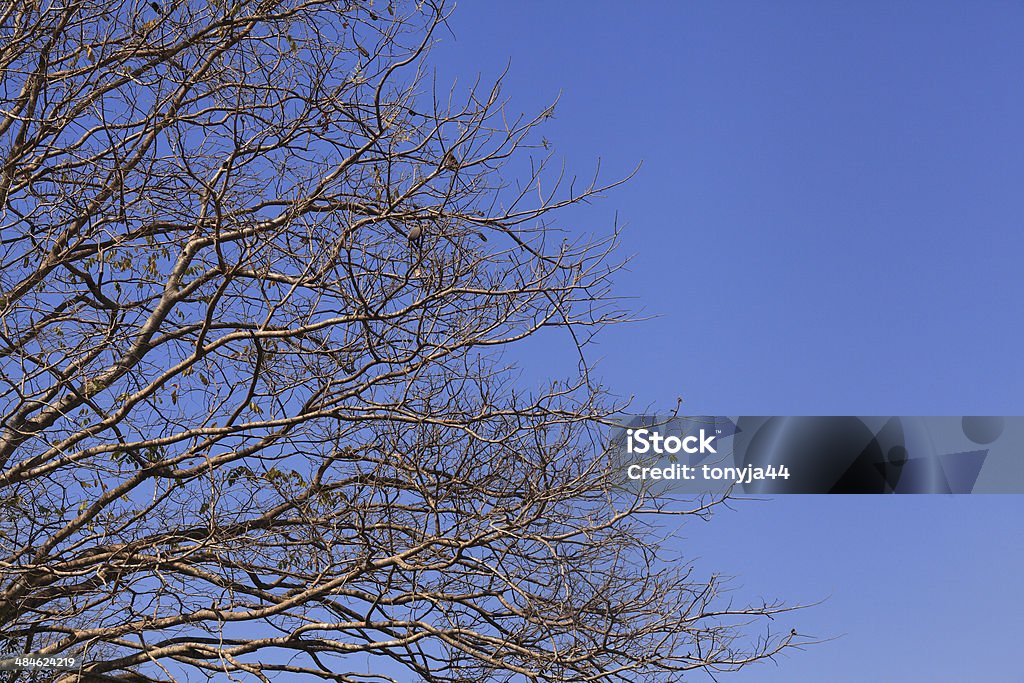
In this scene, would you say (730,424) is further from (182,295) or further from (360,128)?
(182,295)

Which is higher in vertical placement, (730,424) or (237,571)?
(730,424)

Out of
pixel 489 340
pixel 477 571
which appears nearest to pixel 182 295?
pixel 489 340

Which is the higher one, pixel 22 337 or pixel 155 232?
pixel 155 232

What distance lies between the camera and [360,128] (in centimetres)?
870

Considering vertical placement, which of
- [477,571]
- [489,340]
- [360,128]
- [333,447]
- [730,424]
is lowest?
[477,571]

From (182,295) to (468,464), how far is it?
2654mm

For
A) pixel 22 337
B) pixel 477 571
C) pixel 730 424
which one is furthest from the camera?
pixel 730 424

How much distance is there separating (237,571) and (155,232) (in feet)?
9.30

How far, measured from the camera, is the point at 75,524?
886 centimetres

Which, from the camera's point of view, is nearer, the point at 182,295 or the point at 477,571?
the point at 477,571

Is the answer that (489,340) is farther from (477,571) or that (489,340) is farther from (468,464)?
(477,571)

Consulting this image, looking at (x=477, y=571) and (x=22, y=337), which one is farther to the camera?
(x=22, y=337)

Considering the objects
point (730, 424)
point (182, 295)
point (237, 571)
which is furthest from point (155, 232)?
point (730, 424)

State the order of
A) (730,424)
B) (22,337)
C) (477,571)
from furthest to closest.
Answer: (730,424) → (22,337) → (477,571)
